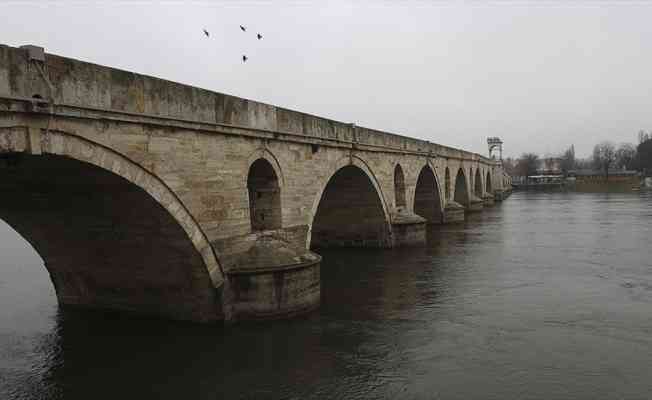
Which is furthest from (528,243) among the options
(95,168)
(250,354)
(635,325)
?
(95,168)

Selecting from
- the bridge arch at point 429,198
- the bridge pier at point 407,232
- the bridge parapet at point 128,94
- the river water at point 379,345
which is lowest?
the river water at point 379,345

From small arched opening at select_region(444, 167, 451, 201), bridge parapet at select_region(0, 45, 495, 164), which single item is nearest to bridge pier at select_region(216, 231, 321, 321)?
bridge parapet at select_region(0, 45, 495, 164)

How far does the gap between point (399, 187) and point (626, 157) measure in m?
81.1

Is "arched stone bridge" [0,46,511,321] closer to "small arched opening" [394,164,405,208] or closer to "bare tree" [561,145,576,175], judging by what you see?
"small arched opening" [394,164,405,208]

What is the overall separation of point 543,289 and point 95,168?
9.70 m

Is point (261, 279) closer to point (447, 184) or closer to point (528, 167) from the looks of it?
point (447, 184)

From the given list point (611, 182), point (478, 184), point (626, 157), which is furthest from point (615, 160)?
point (478, 184)

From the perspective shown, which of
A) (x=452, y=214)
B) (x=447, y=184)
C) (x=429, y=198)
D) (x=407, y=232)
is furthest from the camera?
(x=447, y=184)

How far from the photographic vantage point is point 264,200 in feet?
34.5

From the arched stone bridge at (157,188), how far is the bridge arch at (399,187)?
7342 mm

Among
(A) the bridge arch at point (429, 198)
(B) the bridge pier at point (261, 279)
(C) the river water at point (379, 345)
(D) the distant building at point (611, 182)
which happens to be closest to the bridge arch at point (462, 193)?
(A) the bridge arch at point (429, 198)

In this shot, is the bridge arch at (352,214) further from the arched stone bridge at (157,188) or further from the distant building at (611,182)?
the distant building at (611,182)

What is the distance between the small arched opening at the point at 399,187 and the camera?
19688mm

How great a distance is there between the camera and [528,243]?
1855cm
